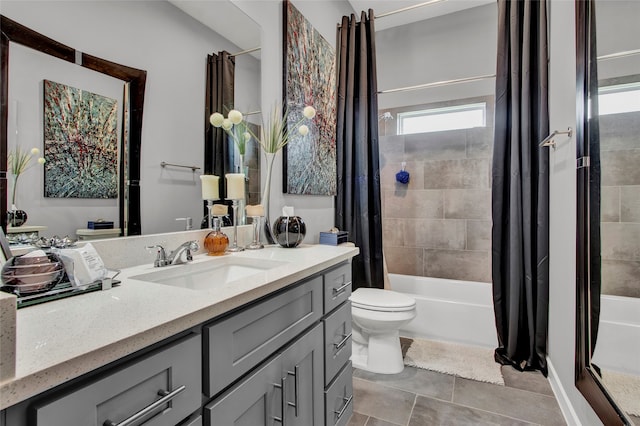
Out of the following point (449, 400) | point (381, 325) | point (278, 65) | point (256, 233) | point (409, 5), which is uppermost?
point (409, 5)

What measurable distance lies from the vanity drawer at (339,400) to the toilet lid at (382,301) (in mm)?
537

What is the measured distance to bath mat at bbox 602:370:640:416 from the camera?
86cm

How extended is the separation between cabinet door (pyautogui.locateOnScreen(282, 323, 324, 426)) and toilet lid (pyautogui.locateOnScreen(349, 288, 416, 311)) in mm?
814

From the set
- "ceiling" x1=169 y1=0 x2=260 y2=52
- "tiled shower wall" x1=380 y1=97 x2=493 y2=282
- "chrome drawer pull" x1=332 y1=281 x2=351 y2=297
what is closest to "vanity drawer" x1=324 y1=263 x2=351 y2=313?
"chrome drawer pull" x1=332 y1=281 x2=351 y2=297

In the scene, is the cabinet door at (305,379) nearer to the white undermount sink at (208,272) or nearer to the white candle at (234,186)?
the white undermount sink at (208,272)

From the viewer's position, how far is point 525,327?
7.10ft

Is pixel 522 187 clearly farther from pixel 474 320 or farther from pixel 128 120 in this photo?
pixel 128 120

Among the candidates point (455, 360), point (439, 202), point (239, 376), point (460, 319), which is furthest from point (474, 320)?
point (239, 376)

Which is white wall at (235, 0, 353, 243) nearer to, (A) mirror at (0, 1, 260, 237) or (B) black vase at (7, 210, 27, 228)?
(A) mirror at (0, 1, 260, 237)

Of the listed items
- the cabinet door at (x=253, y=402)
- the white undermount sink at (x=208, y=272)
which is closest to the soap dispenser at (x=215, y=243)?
the white undermount sink at (x=208, y=272)

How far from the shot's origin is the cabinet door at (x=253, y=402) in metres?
0.73

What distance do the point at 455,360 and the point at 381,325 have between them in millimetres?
662

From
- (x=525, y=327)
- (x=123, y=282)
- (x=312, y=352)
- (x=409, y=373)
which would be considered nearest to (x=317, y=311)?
(x=312, y=352)

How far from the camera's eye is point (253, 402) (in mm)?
842
